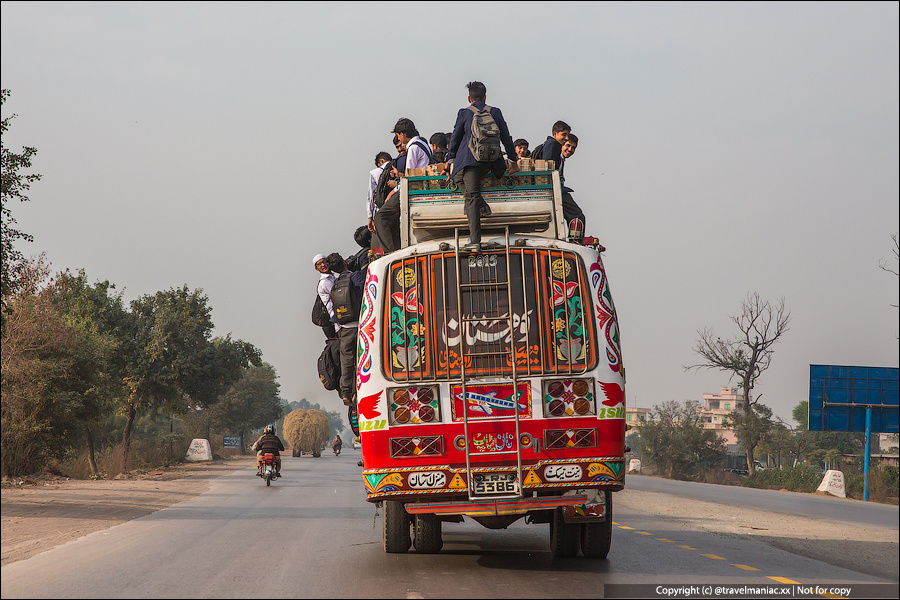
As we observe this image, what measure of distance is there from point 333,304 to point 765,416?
133 ft

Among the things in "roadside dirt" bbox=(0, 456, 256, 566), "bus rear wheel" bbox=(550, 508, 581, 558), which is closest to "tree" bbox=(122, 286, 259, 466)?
"roadside dirt" bbox=(0, 456, 256, 566)

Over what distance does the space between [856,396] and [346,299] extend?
5242mm

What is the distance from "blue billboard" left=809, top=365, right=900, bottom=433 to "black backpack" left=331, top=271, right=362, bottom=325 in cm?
476

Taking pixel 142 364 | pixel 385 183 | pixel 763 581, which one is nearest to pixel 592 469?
pixel 763 581

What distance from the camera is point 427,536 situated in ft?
30.7

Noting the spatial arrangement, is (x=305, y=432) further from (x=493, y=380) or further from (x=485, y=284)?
(x=493, y=380)

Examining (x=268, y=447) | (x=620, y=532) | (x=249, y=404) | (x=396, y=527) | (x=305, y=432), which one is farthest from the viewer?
(x=249, y=404)

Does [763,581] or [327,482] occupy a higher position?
[763,581]

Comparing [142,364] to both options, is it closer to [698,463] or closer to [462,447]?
[698,463]

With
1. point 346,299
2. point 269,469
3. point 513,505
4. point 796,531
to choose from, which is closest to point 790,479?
point 269,469

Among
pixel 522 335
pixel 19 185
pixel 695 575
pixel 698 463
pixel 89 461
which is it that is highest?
pixel 19 185

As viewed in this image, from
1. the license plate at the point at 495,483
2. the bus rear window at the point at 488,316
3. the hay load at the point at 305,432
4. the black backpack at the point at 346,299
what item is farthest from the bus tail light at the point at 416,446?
the hay load at the point at 305,432

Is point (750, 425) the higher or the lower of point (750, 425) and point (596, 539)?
the lower

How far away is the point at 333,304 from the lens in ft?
32.6
